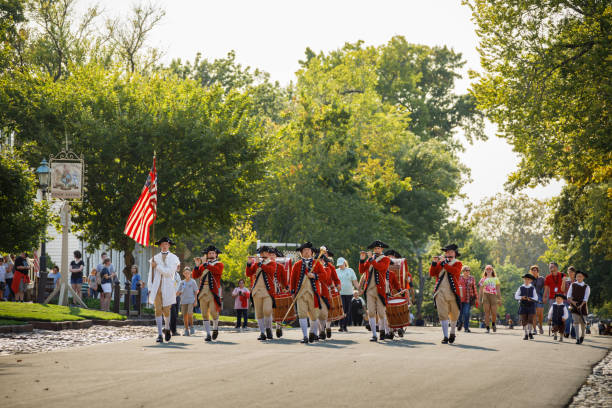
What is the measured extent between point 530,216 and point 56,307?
76902 millimetres

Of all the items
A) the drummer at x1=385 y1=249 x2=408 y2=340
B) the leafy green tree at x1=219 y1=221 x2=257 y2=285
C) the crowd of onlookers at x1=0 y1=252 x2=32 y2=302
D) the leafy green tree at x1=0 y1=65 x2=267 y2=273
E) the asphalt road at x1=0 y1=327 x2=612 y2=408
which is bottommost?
the asphalt road at x1=0 y1=327 x2=612 y2=408

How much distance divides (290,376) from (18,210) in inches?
582

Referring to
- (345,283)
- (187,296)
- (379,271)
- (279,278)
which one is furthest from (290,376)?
(345,283)

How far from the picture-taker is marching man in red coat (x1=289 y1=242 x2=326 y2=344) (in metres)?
19.2

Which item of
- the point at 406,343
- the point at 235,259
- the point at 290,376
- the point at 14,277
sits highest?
the point at 235,259

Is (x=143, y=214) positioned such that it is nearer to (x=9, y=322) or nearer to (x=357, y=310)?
(x=9, y=322)

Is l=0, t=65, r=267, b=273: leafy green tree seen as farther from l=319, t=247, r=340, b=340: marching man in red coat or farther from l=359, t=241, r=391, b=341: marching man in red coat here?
l=359, t=241, r=391, b=341: marching man in red coat

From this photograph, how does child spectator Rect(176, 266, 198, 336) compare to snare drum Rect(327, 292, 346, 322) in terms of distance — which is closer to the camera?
snare drum Rect(327, 292, 346, 322)

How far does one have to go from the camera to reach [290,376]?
11484 mm

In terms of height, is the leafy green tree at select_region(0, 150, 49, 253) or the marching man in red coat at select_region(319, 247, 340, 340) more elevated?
the leafy green tree at select_region(0, 150, 49, 253)

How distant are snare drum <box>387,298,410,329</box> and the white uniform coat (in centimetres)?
469

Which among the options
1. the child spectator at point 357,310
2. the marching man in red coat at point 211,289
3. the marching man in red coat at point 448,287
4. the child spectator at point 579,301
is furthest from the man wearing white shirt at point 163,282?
the child spectator at point 357,310

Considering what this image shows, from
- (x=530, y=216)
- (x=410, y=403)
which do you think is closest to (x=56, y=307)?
(x=410, y=403)

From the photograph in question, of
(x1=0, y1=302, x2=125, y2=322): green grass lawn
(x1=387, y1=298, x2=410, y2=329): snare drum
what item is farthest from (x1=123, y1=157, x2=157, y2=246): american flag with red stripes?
(x1=387, y1=298, x2=410, y2=329): snare drum
